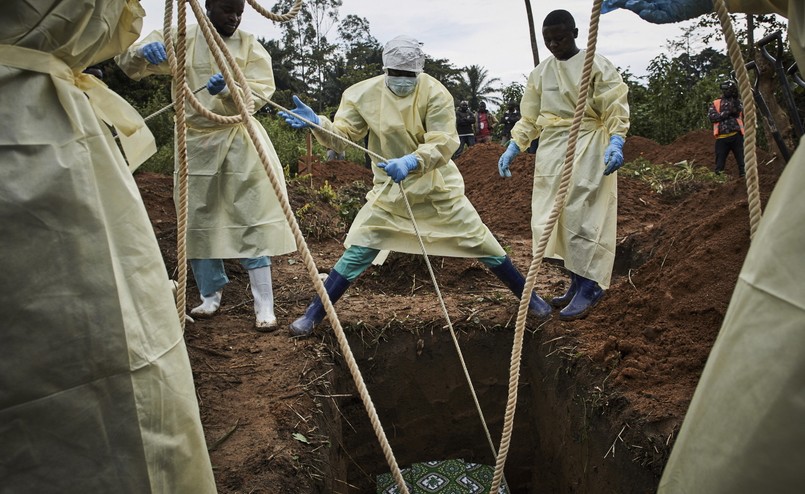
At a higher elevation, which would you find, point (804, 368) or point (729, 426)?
point (804, 368)

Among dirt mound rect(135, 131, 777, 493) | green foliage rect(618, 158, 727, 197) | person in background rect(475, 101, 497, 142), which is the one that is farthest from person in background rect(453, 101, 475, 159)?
dirt mound rect(135, 131, 777, 493)

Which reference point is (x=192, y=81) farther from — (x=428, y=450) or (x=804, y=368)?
(x=804, y=368)

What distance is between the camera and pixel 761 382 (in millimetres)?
1142

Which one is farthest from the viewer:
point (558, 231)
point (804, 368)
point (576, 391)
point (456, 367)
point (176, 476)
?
point (456, 367)

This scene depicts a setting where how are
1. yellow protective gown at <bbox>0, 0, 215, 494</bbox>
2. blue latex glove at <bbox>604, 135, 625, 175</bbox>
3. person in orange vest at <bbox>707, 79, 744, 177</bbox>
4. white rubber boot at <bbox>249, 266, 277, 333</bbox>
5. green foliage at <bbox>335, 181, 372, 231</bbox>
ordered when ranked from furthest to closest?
person in orange vest at <bbox>707, 79, 744, 177</bbox> → green foliage at <bbox>335, 181, 372, 231</bbox> → white rubber boot at <bbox>249, 266, 277, 333</bbox> → blue latex glove at <bbox>604, 135, 625, 175</bbox> → yellow protective gown at <bbox>0, 0, 215, 494</bbox>

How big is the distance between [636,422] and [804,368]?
2048 millimetres

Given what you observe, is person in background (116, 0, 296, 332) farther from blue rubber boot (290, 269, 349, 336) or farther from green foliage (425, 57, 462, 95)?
green foliage (425, 57, 462, 95)

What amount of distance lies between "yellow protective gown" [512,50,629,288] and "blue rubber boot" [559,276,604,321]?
8.3 inches

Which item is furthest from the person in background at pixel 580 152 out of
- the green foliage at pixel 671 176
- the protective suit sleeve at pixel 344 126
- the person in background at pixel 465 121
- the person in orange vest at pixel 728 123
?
the person in background at pixel 465 121

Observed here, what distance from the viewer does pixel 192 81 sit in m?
3.75

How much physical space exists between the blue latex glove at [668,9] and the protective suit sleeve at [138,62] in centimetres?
238

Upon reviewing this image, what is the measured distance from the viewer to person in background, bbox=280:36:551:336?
12.2ft

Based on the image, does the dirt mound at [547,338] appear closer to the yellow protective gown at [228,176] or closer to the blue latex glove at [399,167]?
the yellow protective gown at [228,176]

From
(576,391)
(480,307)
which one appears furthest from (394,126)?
(576,391)
